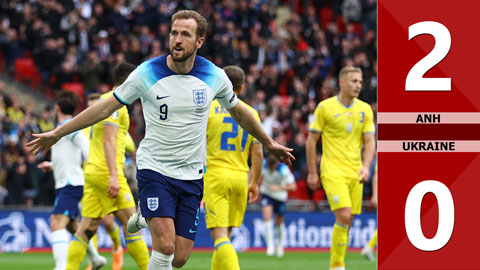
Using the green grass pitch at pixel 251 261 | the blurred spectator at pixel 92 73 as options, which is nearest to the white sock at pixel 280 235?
the green grass pitch at pixel 251 261

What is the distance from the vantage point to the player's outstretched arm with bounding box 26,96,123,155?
639 centimetres

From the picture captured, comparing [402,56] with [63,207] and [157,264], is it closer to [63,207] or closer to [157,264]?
[157,264]

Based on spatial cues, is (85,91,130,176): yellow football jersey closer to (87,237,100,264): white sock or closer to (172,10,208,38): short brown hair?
(87,237,100,264): white sock

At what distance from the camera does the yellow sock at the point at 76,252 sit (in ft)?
33.4

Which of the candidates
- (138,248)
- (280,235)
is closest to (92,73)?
(280,235)

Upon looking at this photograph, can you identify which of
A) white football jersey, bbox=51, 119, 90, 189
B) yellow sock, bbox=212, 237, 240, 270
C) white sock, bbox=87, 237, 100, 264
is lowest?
white sock, bbox=87, 237, 100, 264

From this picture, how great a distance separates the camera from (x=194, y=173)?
7336 millimetres

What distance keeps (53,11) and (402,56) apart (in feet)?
69.0

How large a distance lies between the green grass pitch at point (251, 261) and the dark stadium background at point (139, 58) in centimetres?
265

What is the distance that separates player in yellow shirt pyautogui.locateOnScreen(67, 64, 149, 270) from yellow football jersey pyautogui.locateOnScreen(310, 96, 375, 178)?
2.55m

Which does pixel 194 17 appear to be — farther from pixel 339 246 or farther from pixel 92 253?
pixel 92 253

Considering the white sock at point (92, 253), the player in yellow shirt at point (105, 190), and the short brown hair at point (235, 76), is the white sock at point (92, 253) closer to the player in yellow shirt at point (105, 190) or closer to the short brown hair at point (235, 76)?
the player in yellow shirt at point (105, 190)

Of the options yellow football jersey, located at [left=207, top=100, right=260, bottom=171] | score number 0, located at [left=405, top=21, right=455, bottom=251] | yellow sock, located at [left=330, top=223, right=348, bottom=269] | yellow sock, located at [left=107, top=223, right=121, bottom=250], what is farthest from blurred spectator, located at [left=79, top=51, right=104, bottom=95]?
score number 0, located at [left=405, top=21, right=455, bottom=251]

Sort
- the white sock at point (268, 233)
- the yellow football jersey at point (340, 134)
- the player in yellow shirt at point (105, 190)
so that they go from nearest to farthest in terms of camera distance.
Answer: the player in yellow shirt at point (105, 190) → the yellow football jersey at point (340, 134) → the white sock at point (268, 233)
